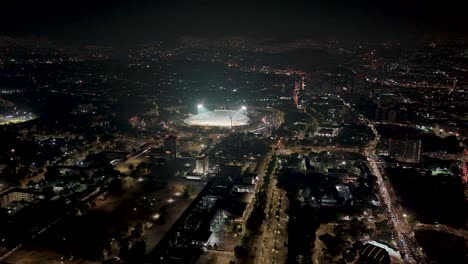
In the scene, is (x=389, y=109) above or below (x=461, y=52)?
below

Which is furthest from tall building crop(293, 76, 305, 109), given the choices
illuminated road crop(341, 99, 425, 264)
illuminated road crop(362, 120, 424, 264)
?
illuminated road crop(362, 120, 424, 264)

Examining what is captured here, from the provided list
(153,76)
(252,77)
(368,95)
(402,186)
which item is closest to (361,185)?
(402,186)

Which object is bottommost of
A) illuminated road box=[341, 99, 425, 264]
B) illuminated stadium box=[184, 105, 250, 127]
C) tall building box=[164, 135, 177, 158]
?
illuminated stadium box=[184, 105, 250, 127]

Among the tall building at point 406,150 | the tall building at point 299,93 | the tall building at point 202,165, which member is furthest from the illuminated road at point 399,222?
the tall building at point 299,93

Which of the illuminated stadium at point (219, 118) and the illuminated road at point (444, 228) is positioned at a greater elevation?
the illuminated road at point (444, 228)

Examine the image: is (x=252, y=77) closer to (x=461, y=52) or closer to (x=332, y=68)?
(x=332, y=68)

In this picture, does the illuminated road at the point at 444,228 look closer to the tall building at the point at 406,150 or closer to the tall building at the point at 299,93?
the tall building at the point at 406,150

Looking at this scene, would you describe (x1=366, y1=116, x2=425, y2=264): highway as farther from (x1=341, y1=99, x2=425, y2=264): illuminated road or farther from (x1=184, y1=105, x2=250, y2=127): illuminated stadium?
(x1=184, y1=105, x2=250, y2=127): illuminated stadium
